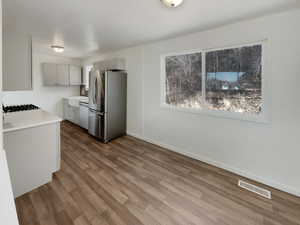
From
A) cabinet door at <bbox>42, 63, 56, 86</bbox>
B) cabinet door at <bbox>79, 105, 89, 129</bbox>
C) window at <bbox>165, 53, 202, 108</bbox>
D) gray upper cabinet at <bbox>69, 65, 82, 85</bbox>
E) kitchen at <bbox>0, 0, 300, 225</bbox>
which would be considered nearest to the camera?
kitchen at <bbox>0, 0, 300, 225</bbox>

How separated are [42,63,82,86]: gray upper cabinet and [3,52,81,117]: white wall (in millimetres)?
232

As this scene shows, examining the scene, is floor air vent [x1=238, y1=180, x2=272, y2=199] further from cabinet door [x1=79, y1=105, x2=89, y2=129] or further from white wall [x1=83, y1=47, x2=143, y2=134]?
cabinet door [x1=79, y1=105, x2=89, y2=129]

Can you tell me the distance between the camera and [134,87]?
4.02 m

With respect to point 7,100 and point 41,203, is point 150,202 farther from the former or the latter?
point 7,100

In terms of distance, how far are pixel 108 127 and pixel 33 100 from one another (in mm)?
3141

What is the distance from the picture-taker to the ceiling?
6.08 feet

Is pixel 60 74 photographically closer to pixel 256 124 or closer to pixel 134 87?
pixel 134 87

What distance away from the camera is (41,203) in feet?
5.87

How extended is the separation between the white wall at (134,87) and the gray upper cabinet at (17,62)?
2.33 metres

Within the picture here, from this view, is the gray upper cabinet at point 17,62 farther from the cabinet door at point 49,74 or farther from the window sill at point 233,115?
the cabinet door at point 49,74

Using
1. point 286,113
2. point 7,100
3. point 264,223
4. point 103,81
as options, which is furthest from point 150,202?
point 7,100

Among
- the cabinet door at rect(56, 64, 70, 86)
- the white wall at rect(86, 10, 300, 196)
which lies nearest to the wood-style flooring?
the white wall at rect(86, 10, 300, 196)

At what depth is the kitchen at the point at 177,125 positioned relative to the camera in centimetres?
177

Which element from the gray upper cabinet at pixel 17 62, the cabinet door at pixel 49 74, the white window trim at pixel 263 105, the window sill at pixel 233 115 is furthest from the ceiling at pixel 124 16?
the cabinet door at pixel 49 74
